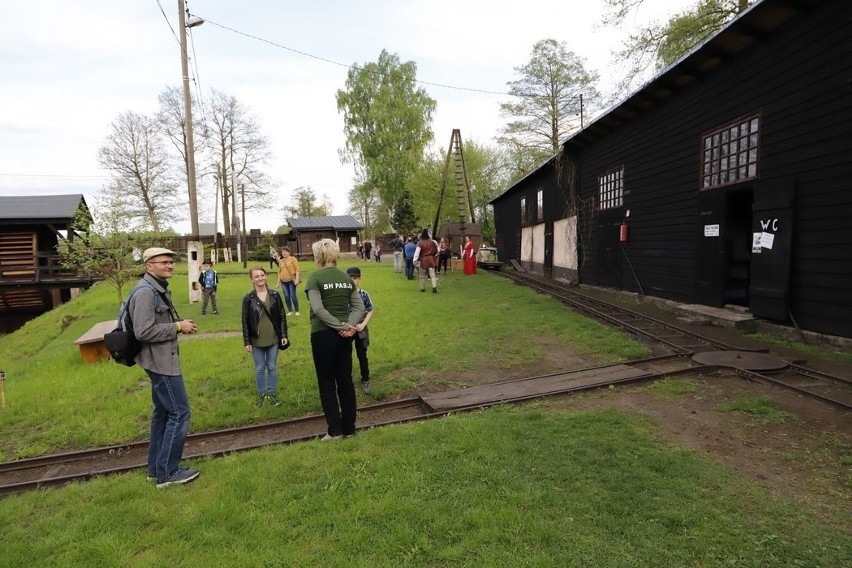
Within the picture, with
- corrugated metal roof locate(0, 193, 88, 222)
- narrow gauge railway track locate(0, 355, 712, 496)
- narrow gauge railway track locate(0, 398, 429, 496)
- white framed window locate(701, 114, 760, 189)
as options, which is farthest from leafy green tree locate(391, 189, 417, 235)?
narrow gauge railway track locate(0, 398, 429, 496)

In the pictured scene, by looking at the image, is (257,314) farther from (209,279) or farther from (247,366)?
(209,279)

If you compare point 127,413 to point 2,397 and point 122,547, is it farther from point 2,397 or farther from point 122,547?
point 122,547

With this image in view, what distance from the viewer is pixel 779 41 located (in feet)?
27.0

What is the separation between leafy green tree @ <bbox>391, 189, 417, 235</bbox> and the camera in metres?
47.3

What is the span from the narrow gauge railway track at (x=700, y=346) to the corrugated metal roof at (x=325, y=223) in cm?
3400

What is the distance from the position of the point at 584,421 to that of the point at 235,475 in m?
3.21

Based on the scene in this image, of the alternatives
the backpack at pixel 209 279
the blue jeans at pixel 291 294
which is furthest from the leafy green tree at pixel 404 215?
the blue jeans at pixel 291 294

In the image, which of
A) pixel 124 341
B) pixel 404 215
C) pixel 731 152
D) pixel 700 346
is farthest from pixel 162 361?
pixel 404 215

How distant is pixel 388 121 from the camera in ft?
145

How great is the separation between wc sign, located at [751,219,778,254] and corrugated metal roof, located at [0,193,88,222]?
908 inches

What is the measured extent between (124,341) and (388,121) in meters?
43.3

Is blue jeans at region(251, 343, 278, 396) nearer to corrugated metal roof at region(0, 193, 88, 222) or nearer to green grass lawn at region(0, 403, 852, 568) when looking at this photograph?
green grass lawn at region(0, 403, 852, 568)

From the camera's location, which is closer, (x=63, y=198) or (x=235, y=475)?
(x=235, y=475)

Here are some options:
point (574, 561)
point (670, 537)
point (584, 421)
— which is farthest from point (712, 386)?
point (574, 561)
